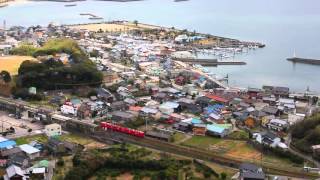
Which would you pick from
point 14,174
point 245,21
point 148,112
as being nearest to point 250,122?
point 148,112

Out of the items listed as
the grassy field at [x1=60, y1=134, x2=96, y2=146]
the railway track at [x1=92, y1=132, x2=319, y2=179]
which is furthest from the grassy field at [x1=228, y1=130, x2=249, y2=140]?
the grassy field at [x1=60, y1=134, x2=96, y2=146]

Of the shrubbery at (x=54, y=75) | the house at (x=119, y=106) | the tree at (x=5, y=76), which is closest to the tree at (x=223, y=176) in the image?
the house at (x=119, y=106)

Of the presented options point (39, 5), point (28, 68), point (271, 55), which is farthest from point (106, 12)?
point (28, 68)

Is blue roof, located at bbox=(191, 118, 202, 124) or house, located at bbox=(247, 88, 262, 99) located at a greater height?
house, located at bbox=(247, 88, 262, 99)

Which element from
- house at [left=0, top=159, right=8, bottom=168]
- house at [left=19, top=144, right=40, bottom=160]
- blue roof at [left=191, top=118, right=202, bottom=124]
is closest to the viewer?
house at [left=0, top=159, right=8, bottom=168]

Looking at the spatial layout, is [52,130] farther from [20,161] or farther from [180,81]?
[180,81]

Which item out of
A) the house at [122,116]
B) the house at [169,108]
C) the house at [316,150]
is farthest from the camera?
the house at [169,108]

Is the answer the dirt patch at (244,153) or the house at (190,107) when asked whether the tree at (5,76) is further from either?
the dirt patch at (244,153)

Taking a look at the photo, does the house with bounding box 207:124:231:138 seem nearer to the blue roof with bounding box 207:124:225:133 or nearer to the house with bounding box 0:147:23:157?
the blue roof with bounding box 207:124:225:133
